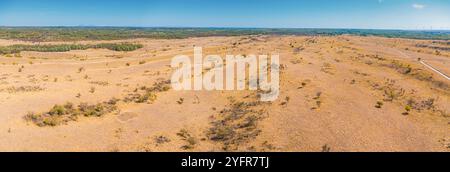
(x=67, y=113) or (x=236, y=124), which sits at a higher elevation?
(x=67, y=113)

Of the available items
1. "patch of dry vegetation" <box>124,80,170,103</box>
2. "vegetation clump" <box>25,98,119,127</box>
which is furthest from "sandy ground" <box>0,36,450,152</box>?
"patch of dry vegetation" <box>124,80,170,103</box>

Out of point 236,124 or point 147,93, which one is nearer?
point 236,124

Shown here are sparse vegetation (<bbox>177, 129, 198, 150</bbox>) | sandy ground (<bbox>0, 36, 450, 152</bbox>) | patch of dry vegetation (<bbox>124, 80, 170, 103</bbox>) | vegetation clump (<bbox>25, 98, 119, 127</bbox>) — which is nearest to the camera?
sandy ground (<bbox>0, 36, 450, 152</bbox>)

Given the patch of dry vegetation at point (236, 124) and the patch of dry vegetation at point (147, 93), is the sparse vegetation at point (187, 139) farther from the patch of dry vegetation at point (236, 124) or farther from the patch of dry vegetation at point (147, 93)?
the patch of dry vegetation at point (147, 93)

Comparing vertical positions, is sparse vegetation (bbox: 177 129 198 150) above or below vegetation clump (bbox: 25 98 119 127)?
below

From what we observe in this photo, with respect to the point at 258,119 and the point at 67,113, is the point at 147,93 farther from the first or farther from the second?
the point at 258,119

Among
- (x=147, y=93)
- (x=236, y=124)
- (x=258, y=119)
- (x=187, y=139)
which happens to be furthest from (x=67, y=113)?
(x=258, y=119)

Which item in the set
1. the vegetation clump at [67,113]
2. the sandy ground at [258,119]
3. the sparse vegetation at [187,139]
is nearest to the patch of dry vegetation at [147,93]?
the sandy ground at [258,119]

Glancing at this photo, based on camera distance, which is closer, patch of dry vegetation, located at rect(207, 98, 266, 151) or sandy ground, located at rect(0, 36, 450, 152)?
sandy ground, located at rect(0, 36, 450, 152)

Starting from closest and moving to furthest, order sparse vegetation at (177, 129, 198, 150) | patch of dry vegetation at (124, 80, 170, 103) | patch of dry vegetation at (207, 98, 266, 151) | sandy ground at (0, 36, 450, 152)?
sandy ground at (0, 36, 450, 152) → sparse vegetation at (177, 129, 198, 150) → patch of dry vegetation at (207, 98, 266, 151) → patch of dry vegetation at (124, 80, 170, 103)

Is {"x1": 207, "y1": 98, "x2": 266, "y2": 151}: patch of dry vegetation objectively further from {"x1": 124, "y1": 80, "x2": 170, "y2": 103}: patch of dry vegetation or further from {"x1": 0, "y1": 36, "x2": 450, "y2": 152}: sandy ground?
{"x1": 124, "y1": 80, "x2": 170, "y2": 103}: patch of dry vegetation
